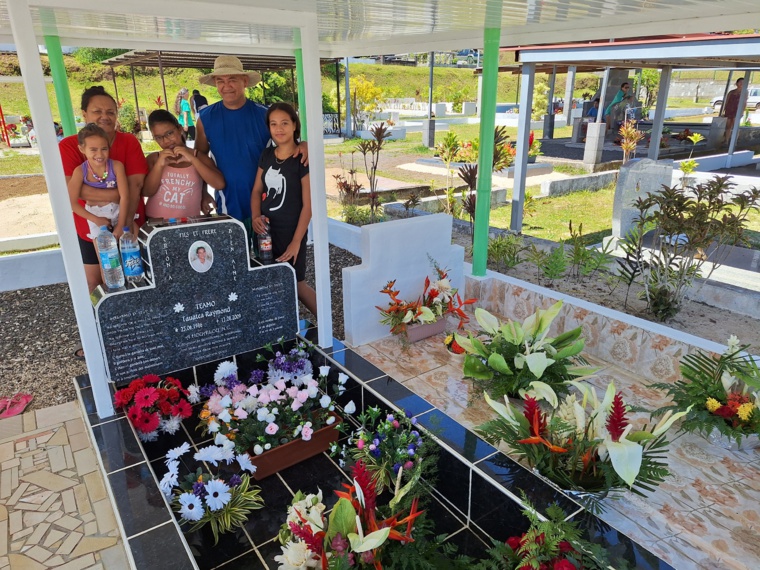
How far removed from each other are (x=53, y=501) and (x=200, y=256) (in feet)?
5.43

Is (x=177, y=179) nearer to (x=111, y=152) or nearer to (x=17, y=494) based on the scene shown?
(x=111, y=152)

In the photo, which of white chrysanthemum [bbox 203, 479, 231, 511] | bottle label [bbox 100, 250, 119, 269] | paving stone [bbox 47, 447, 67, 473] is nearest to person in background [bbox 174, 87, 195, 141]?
bottle label [bbox 100, 250, 119, 269]

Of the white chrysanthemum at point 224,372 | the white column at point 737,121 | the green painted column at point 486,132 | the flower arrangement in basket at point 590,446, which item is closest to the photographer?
the flower arrangement in basket at point 590,446

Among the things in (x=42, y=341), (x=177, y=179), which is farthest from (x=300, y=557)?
(x=42, y=341)

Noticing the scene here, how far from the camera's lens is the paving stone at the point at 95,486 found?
298 centimetres

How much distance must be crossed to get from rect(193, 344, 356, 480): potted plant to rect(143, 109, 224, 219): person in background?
1453mm

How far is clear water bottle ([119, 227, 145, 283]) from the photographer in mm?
3559

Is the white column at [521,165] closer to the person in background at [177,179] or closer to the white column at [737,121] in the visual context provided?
the person in background at [177,179]

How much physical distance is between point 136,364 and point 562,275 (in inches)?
146

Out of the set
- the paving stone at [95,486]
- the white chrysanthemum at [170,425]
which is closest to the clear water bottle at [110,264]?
the white chrysanthemum at [170,425]

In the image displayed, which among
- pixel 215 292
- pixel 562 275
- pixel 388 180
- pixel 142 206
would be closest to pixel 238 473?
pixel 215 292

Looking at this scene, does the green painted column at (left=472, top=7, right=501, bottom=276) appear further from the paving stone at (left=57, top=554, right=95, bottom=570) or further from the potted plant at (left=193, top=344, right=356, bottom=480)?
the paving stone at (left=57, top=554, right=95, bottom=570)

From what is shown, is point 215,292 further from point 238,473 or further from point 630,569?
point 630,569

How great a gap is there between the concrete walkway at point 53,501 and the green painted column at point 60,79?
11.2 ft
